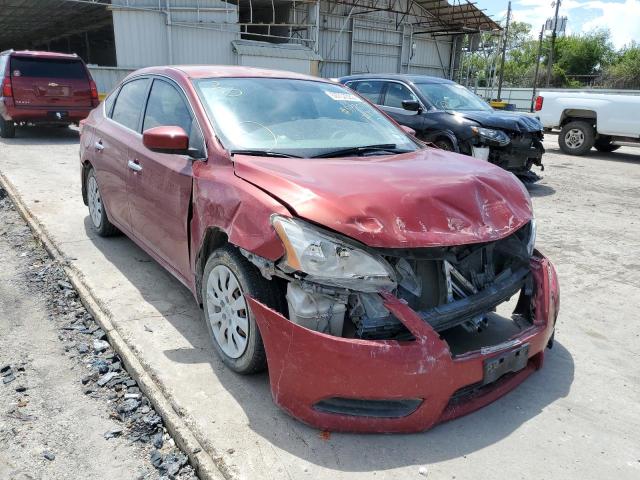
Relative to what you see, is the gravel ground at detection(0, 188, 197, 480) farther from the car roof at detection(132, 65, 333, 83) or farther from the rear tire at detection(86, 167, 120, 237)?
the car roof at detection(132, 65, 333, 83)

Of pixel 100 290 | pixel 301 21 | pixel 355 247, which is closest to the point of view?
pixel 355 247

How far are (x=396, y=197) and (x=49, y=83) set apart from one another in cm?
1176

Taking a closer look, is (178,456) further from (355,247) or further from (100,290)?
(100,290)

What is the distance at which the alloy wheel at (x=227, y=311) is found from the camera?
284 centimetres

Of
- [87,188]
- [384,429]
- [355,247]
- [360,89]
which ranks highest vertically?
[360,89]

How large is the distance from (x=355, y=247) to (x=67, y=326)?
2404 mm

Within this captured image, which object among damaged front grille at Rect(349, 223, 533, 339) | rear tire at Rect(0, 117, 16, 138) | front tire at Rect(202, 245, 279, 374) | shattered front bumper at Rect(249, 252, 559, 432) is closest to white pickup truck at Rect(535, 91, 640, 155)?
damaged front grille at Rect(349, 223, 533, 339)

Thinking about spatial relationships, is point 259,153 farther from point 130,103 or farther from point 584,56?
point 584,56

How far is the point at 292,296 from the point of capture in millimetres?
2461

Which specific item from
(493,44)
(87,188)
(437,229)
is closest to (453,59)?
(493,44)

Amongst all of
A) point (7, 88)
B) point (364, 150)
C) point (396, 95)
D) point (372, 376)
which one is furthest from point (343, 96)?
point (7, 88)

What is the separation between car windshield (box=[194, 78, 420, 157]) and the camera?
10.6 feet

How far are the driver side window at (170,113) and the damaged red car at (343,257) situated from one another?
0.02m

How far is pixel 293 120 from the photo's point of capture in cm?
353
